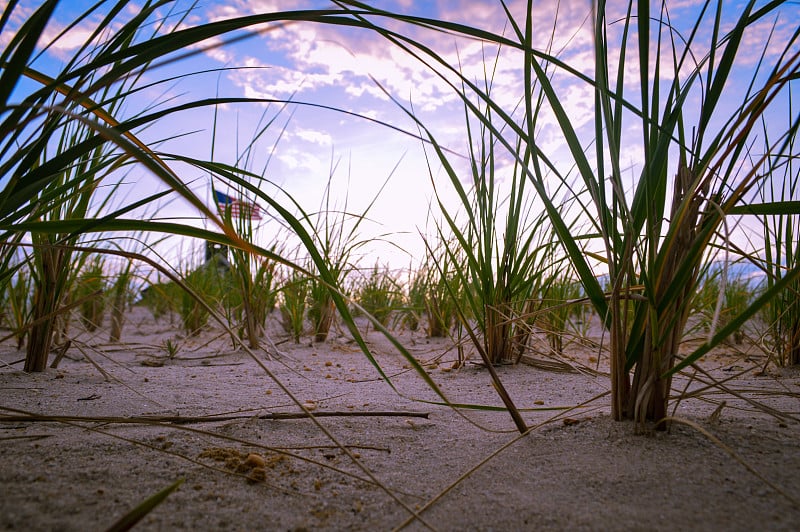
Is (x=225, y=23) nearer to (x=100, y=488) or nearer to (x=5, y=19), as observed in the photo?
(x=5, y=19)

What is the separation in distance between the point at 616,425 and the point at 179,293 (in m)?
3.77

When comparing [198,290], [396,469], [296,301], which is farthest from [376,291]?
[396,469]

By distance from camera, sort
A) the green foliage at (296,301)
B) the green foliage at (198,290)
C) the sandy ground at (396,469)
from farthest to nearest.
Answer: the green foliage at (198,290) → the green foliage at (296,301) → the sandy ground at (396,469)

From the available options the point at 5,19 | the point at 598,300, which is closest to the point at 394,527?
the point at 598,300

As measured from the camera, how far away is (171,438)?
1036mm

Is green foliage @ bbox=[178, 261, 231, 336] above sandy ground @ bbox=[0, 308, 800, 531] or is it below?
above

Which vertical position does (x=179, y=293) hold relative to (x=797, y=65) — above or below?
below

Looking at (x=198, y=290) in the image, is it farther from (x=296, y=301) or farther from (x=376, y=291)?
(x=376, y=291)

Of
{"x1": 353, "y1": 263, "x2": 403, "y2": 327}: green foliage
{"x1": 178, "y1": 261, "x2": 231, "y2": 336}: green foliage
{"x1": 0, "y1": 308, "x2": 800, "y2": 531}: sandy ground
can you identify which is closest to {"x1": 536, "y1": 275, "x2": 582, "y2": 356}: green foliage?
{"x1": 0, "y1": 308, "x2": 800, "y2": 531}: sandy ground

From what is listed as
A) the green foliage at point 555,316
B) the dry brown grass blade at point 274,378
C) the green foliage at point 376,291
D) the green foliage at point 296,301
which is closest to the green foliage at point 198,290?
the green foliage at point 296,301

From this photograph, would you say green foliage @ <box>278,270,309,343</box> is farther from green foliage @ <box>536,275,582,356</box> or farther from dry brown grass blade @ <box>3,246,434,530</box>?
dry brown grass blade @ <box>3,246,434,530</box>

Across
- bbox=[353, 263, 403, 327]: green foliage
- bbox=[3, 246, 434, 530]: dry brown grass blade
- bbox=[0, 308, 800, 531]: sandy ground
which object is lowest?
bbox=[0, 308, 800, 531]: sandy ground

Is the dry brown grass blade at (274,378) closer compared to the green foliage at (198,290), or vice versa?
the dry brown grass blade at (274,378)

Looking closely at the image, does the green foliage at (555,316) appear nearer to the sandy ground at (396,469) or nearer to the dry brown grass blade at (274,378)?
the sandy ground at (396,469)
